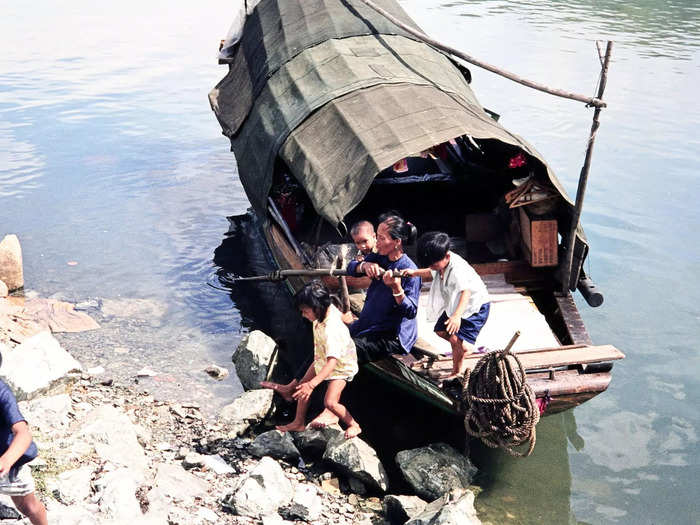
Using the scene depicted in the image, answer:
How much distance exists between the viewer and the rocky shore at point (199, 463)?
477 centimetres

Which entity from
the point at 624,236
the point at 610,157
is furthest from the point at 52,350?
the point at 610,157

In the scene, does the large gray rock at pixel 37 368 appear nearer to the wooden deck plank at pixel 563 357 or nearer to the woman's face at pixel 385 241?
the woman's face at pixel 385 241

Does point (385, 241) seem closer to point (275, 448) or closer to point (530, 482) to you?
point (275, 448)

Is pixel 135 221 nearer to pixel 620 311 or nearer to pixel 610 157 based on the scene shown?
pixel 620 311

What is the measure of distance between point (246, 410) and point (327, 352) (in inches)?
49.7

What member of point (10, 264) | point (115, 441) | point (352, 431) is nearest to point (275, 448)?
point (352, 431)

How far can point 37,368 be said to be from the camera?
6.57m

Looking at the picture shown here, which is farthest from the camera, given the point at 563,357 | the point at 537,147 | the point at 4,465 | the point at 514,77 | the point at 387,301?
the point at 537,147

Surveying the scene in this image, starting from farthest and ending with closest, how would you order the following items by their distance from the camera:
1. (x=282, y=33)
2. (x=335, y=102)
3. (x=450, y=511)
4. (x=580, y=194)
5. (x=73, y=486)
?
1. (x=282, y=33)
2. (x=335, y=102)
3. (x=580, y=194)
4. (x=450, y=511)
5. (x=73, y=486)

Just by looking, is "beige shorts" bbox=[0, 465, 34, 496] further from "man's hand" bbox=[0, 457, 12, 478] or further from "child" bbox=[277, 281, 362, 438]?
"child" bbox=[277, 281, 362, 438]

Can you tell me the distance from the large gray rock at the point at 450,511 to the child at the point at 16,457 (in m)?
2.42

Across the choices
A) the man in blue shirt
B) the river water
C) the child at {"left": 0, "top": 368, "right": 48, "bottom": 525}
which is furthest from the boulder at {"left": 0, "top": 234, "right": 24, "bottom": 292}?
the child at {"left": 0, "top": 368, "right": 48, "bottom": 525}

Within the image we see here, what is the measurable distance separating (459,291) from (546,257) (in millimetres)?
2000

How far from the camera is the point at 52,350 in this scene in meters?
6.86
